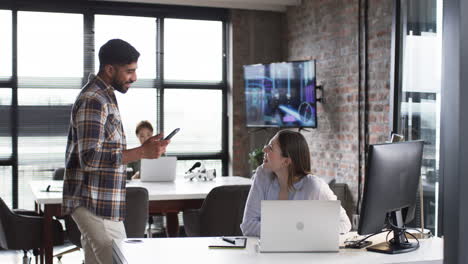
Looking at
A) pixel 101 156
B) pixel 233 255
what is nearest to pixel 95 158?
pixel 101 156

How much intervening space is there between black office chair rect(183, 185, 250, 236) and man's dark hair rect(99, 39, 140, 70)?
1291 mm

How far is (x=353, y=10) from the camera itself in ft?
18.8

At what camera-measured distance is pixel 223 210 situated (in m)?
4.18

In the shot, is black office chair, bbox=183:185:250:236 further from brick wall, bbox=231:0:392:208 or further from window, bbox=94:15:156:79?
window, bbox=94:15:156:79

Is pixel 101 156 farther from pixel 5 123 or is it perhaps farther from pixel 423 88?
pixel 5 123

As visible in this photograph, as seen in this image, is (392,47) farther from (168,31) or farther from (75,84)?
(75,84)

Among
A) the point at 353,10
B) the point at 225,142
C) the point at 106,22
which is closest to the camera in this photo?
the point at 353,10

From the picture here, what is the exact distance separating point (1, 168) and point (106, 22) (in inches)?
78.2

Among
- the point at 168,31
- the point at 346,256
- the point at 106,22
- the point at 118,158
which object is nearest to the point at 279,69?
the point at 168,31

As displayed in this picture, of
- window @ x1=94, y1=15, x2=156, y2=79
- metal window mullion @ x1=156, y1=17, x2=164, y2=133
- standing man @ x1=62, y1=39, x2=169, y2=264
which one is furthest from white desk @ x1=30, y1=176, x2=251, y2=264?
window @ x1=94, y1=15, x2=156, y2=79

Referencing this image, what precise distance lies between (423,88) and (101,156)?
2.35 m

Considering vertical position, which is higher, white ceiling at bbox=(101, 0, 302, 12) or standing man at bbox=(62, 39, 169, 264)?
white ceiling at bbox=(101, 0, 302, 12)

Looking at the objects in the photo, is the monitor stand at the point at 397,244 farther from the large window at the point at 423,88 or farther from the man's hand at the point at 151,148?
the large window at the point at 423,88

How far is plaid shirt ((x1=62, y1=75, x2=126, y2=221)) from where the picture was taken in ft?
10.0
